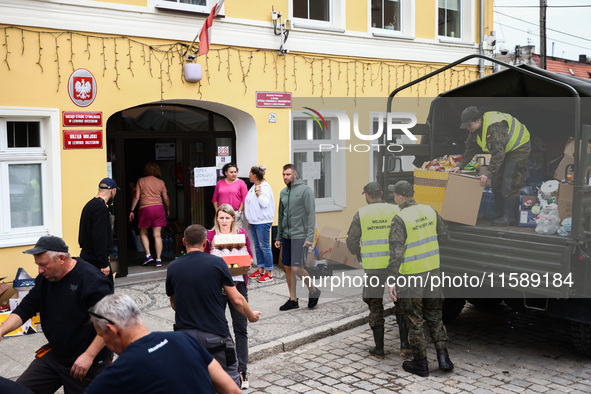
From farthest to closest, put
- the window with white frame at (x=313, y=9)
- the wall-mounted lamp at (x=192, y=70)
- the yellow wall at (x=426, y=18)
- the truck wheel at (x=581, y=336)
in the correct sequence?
the yellow wall at (x=426, y=18) < the window with white frame at (x=313, y=9) < the wall-mounted lamp at (x=192, y=70) < the truck wheel at (x=581, y=336)

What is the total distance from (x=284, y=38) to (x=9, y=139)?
4892mm

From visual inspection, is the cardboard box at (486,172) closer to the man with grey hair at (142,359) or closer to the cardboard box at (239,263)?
the cardboard box at (239,263)

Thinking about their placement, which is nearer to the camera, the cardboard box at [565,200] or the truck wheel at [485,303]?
the cardboard box at [565,200]

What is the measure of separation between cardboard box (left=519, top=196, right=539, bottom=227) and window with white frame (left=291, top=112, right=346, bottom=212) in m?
5.63

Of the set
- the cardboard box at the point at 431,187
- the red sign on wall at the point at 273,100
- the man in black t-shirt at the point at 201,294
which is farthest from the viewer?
the red sign on wall at the point at 273,100

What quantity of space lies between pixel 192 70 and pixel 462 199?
5003 millimetres

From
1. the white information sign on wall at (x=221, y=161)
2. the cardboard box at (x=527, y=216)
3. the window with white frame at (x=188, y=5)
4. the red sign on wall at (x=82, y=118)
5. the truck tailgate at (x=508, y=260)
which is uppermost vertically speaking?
the window with white frame at (x=188, y=5)

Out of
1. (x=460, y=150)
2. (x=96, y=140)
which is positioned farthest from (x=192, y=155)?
(x=460, y=150)

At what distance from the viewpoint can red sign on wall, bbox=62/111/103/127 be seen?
9.06 metres

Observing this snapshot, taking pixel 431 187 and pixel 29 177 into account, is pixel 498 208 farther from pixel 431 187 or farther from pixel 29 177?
pixel 29 177

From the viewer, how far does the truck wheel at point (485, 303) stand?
7652 mm

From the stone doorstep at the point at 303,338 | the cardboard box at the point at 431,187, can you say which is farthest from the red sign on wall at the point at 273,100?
the stone doorstep at the point at 303,338

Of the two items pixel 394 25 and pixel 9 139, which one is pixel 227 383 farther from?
pixel 394 25

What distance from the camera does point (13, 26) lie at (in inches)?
336
